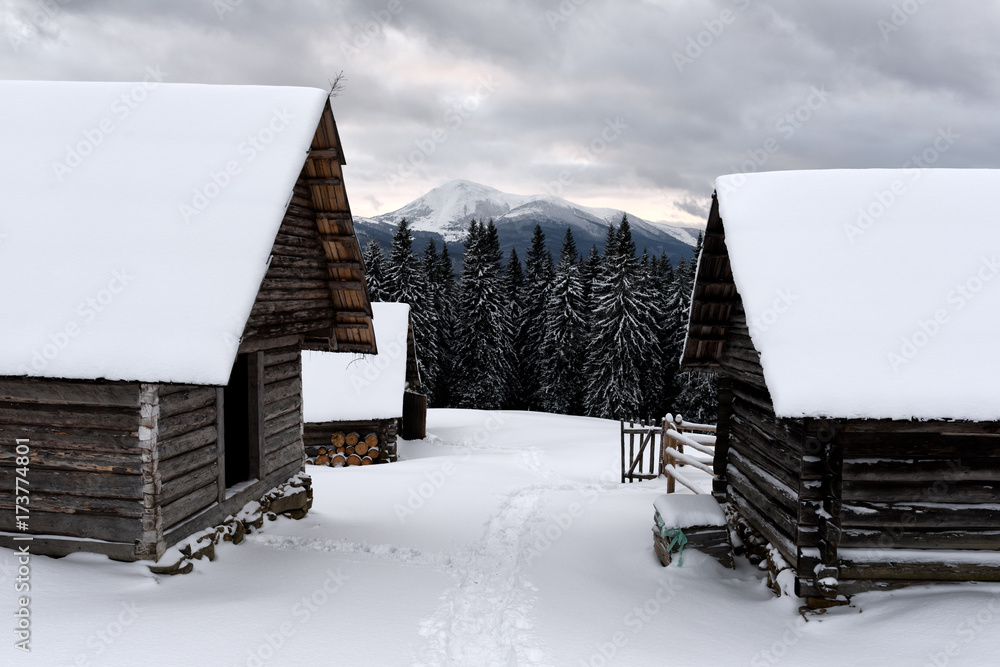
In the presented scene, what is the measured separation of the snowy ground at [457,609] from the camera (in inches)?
256

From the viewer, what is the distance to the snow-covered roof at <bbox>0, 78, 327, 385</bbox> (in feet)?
24.4

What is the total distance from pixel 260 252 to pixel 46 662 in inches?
198

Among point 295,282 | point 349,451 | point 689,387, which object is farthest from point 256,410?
point 689,387

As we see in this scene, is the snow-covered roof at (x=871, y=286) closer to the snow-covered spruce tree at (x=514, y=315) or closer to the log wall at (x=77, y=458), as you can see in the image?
the log wall at (x=77, y=458)

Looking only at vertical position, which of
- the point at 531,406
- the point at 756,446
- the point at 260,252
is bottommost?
the point at 531,406

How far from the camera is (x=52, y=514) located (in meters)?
7.90

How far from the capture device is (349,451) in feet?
71.4

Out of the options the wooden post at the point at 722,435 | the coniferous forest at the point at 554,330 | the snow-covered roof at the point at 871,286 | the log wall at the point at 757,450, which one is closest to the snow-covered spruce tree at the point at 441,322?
the coniferous forest at the point at 554,330

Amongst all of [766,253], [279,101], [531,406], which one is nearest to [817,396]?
[766,253]

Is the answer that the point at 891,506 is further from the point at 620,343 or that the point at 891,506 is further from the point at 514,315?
the point at 514,315

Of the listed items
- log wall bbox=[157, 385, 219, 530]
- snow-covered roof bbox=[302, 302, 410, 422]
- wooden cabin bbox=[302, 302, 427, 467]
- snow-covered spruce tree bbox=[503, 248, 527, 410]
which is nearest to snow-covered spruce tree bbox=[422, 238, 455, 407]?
snow-covered spruce tree bbox=[503, 248, 527, 410]

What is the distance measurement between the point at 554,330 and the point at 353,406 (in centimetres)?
2827

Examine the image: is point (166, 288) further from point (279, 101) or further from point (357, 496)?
point (357, 496)

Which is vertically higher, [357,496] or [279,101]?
[279,101]
